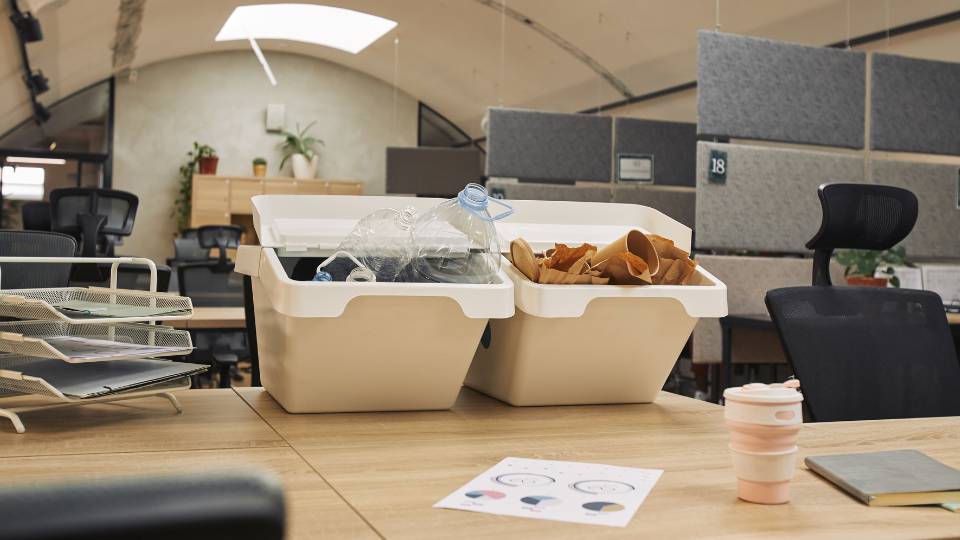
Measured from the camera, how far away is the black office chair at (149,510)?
Result: 223 millimetres

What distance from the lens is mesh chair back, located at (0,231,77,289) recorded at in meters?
2.61

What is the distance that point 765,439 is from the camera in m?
0.71

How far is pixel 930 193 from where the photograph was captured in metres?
3.72

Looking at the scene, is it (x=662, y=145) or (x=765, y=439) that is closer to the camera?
(x=765, y=439)

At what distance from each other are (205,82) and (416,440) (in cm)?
1122

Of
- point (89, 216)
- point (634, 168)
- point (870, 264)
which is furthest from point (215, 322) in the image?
point (634, 168)

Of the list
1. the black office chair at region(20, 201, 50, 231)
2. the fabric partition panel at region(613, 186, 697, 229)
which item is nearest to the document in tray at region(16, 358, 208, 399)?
the black office chair at region(20, 201, 50, 231)

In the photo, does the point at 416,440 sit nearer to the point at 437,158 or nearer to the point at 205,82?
the point at 437,158

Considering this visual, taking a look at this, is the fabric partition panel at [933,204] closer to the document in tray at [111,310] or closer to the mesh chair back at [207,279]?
the mesh chair back at [207,279]

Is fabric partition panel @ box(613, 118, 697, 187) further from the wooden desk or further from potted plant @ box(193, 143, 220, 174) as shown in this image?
potted plant @ box(193, 143, 220, 174)

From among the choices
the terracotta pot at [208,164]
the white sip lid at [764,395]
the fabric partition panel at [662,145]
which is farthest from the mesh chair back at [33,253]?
the terracotta pot at [208,164]

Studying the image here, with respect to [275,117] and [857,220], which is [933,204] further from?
[275,117]

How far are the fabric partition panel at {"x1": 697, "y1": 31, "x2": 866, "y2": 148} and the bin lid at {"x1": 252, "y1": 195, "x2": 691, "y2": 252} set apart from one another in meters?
2.13

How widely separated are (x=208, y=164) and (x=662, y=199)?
713cm
